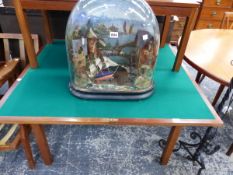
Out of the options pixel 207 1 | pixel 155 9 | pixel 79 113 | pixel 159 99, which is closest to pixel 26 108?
pixel 79 113

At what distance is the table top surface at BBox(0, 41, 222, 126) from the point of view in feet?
2.70

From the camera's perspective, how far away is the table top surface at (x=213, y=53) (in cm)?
117

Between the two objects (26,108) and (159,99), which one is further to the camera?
(159,99)

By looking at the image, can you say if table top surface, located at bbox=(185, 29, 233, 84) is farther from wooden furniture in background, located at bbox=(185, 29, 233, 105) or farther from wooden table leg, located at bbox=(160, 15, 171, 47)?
wooden table leg, located at bbox=(160, 15, 171, 47)

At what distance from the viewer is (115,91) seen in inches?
36.7

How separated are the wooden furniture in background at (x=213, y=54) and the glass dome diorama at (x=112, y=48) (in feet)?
1.54

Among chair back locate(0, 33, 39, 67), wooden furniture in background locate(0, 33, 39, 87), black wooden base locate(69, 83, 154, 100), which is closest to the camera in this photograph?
black wooden base locate(69, 83, 154, 100)

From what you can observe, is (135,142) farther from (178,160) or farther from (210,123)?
(210,123)

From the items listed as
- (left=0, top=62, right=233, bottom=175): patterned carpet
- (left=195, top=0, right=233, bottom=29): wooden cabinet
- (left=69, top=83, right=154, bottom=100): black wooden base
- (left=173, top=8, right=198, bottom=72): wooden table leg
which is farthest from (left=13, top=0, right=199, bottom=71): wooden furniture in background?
(left=195, top=0, right=233, bottom=29): wooden cabinet

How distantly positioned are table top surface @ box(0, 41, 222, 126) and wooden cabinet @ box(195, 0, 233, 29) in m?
2.42

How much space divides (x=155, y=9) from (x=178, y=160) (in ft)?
3.48

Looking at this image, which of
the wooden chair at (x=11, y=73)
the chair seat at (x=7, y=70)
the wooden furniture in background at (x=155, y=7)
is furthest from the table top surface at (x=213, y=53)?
the chair seat at (x=7, y=70)

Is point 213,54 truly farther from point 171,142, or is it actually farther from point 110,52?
point 110,52

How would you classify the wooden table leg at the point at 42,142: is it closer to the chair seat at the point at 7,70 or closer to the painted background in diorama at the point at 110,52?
the painted background in diorama at the point at 110,52
